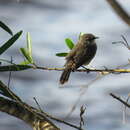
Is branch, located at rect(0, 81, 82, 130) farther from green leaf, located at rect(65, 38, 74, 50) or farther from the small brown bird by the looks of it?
the small brown bird

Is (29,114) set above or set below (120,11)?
below

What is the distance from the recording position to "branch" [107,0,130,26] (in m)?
0.25

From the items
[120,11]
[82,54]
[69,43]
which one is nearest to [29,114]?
[120,11]

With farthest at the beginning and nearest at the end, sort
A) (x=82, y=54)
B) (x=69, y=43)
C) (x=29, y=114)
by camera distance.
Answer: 1. (x=82, y=54)
2. (x=69, y=43)
3. (x=29, y=114)

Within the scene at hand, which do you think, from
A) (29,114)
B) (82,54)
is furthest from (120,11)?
(82,54)

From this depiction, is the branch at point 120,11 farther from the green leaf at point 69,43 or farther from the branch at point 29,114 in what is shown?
the green leaf at point 69,43

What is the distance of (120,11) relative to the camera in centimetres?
26

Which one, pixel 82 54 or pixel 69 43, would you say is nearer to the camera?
pixel 69 43

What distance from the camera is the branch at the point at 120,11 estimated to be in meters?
0.25

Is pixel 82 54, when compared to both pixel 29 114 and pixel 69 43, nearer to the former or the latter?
pixel 69 43

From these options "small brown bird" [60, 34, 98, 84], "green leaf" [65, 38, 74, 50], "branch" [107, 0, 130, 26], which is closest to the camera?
"branch" [107, 0, 130, 26]

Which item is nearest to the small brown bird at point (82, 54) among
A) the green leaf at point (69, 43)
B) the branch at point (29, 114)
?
the green leaf at point (69, 43)

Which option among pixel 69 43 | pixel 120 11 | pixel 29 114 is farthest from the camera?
pixel 69 43

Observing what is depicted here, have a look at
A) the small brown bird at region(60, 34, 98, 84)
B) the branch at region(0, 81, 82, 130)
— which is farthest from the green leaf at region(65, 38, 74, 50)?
the small brown bird at region(60, 34, 98, 84)
